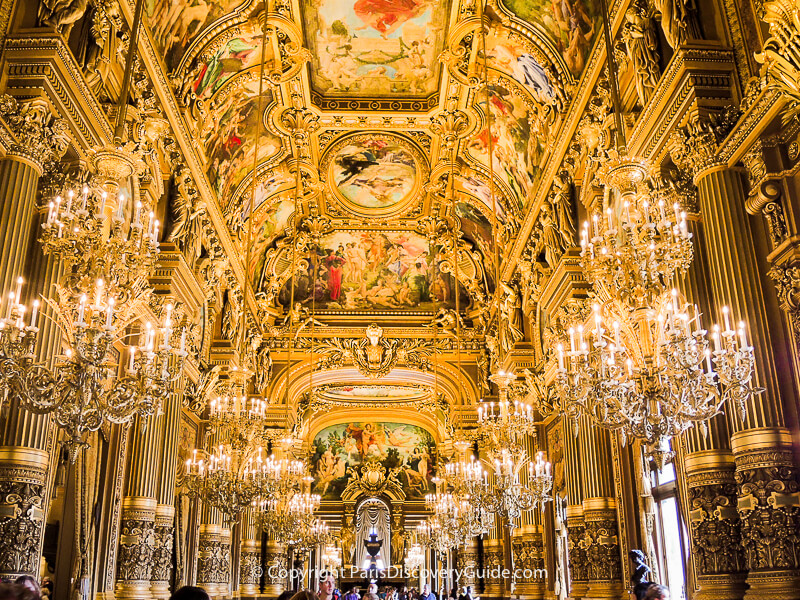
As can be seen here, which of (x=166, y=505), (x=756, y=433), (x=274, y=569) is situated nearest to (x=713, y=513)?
(x=756, y=433)

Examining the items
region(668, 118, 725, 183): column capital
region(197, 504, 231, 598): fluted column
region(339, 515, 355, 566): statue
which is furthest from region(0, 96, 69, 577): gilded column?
region(339, 515, 355, 566): statue

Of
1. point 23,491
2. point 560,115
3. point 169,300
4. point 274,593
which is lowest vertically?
point 274,593

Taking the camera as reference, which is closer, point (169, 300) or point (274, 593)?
point (169, 300)

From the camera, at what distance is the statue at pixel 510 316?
18203 mm

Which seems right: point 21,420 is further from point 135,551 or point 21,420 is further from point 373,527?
point 373,527

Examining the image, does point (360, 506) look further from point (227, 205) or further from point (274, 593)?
point (227, 205)

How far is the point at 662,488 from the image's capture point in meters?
11.1

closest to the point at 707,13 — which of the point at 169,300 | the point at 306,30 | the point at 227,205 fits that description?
the point at 306,30

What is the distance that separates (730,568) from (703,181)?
394cm

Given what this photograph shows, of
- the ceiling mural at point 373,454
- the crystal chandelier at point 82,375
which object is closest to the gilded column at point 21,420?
the crystal chandelier at point 82,375

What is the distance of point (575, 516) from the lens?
43.0 ft

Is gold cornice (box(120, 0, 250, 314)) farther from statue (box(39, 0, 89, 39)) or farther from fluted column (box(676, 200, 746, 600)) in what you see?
fluted column (box(676, 200, 746, 600))

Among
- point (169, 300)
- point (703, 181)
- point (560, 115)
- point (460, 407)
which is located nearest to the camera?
point (703, 181)

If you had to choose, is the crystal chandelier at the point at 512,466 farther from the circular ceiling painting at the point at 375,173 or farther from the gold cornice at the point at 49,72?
the circular ceiling painting at the point at 375,173
